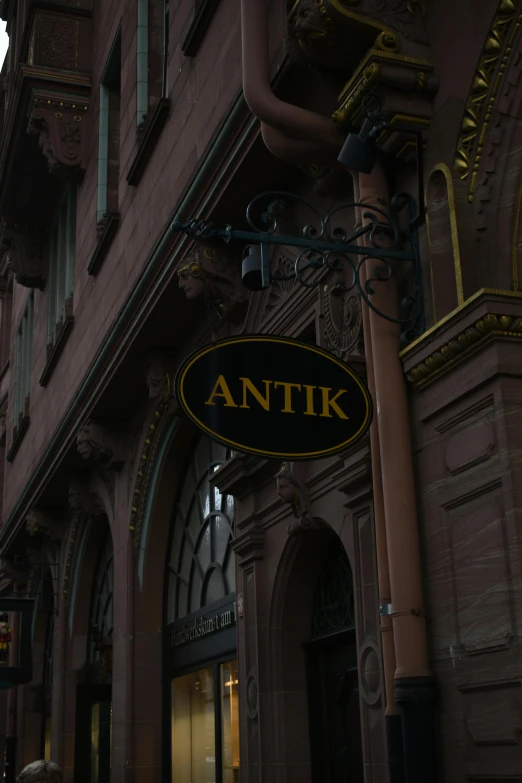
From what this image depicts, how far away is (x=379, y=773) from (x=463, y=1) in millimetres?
5052

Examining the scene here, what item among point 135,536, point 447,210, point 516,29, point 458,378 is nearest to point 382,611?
point 458,378

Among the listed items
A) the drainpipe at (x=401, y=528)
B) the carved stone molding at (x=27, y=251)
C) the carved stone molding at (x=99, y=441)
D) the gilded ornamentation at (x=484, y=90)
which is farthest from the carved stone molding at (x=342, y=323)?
the carved stone molding at (x=27, y=251)

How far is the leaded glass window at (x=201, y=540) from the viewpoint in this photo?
11602mm

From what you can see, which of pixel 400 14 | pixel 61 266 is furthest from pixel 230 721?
pixel 61 266

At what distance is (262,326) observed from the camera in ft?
32.3

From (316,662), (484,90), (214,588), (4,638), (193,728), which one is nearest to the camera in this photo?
(484,90)

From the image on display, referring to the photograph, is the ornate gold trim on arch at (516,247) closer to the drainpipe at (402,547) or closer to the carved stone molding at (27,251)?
the drainpipe at (402,547)

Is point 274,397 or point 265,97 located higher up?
point 265,97

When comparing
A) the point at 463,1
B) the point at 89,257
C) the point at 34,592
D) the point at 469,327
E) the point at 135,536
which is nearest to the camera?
the point at 469,327

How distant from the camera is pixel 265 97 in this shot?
25.7 feet

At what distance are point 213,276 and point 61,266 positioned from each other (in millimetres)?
9502

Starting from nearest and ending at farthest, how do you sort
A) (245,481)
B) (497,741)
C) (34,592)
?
(497,741) < (245,481) < (34,592)

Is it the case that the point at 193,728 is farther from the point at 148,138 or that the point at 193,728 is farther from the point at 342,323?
the point at 148,138

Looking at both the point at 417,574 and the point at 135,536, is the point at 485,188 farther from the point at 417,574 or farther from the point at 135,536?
the point at 135,536
